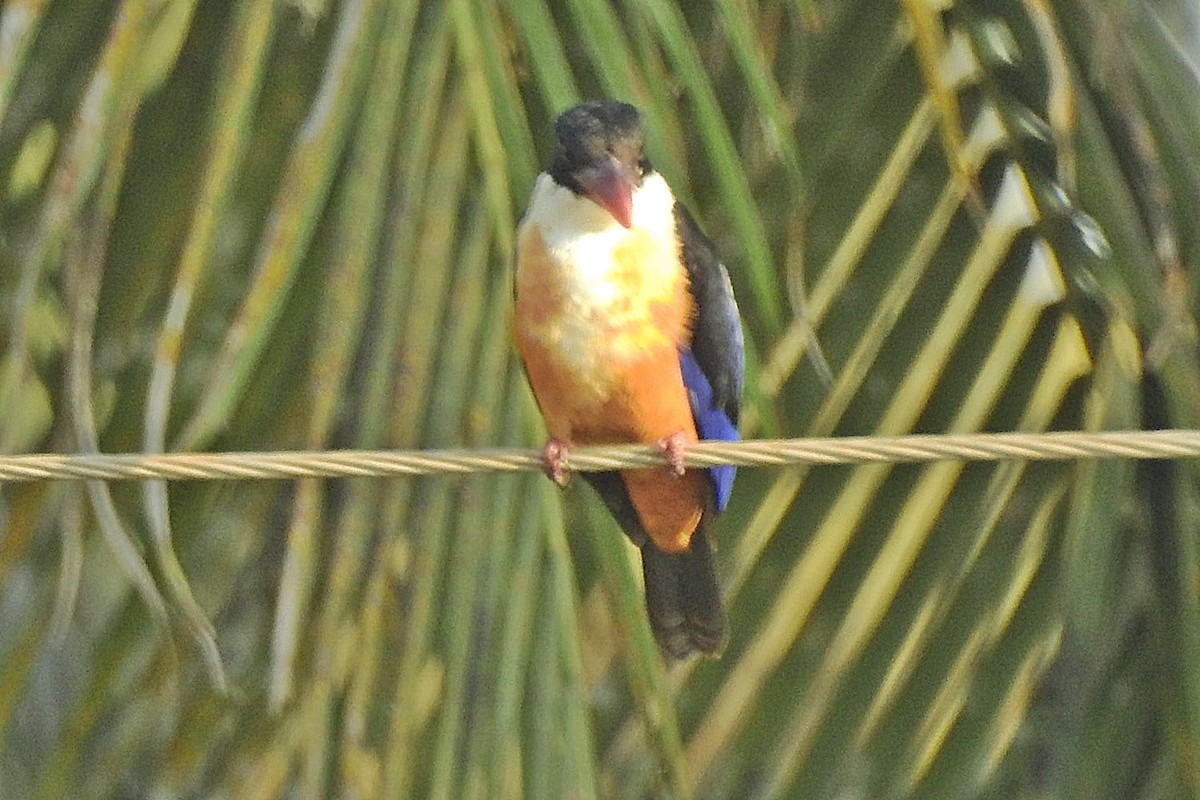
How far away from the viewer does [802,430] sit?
1646mm

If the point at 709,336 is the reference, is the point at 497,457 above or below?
below

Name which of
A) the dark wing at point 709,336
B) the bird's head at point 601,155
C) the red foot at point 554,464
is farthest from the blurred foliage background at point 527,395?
the dark wing at point 709,336

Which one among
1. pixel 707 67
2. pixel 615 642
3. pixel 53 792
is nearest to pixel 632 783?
pixel 615 642

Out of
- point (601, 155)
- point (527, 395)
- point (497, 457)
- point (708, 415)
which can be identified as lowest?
point (497, 457)

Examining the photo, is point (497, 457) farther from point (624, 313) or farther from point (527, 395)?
point (624, 313)

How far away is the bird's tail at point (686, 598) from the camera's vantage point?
191cm

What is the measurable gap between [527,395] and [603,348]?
31cm

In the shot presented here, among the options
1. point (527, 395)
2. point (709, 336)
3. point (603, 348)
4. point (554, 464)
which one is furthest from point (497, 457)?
point (709, 336)

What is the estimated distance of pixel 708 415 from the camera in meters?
2.09

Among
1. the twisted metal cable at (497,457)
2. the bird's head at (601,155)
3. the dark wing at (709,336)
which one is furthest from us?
the dark wing at (709,336)

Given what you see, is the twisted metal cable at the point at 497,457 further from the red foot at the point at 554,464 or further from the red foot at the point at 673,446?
the red foot at the point at 673,446

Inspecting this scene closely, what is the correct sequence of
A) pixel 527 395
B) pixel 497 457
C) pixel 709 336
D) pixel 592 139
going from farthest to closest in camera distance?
pixel 709 336, pixel 592 139, pixel 527 395, pixel 497 457

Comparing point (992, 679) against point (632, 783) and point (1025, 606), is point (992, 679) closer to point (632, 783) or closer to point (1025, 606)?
point (1025, 606)

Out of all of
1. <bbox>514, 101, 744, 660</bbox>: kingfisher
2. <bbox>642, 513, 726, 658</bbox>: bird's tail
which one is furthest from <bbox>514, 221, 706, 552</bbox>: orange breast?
<bbox>642, 513, 726, 658</bbox>: bird's tail
